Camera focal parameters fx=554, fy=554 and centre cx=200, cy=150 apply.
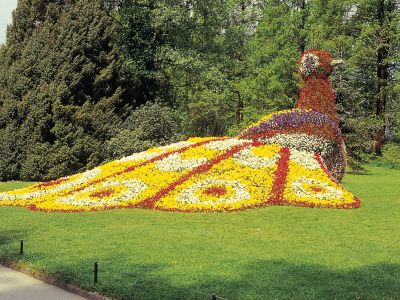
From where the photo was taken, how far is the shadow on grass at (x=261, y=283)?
27.9 ft

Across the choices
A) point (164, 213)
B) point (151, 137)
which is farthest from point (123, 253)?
point (151, 137)

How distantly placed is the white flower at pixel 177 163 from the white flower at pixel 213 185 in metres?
1.69

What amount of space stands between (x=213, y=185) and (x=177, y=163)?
2.69 meters

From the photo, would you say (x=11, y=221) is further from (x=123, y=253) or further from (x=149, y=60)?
(x=149, y=60)

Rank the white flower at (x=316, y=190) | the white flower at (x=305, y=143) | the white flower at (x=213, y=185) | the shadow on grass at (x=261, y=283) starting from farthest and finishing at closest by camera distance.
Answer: the white flower at (x=305, y=143) < the white flower at (x=316, y=190) < the white flower at (x=213, y=185) < the shadow on grass at (x=261, y=283)

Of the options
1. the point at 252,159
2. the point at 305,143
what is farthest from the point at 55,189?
the point at 305,143

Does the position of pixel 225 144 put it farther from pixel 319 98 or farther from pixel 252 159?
pixel 319 98

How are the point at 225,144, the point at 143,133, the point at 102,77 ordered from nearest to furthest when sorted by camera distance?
the point at 225,144, the point at 143,133, the point at 102,77

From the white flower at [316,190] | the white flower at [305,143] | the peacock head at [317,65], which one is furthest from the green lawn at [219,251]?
the peacock head at [317,65]

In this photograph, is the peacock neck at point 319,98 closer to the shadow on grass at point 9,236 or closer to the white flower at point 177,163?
the white flower at point 177,163

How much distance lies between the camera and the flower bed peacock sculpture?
17.3 metres

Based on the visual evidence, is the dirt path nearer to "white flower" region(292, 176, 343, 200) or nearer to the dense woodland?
"white flower" region(292, 176, 343, 200)

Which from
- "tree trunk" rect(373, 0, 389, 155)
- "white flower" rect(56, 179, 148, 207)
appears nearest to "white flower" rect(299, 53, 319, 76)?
"white flower" rect(56, 179, 148, 207)

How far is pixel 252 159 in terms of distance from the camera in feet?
65.2
